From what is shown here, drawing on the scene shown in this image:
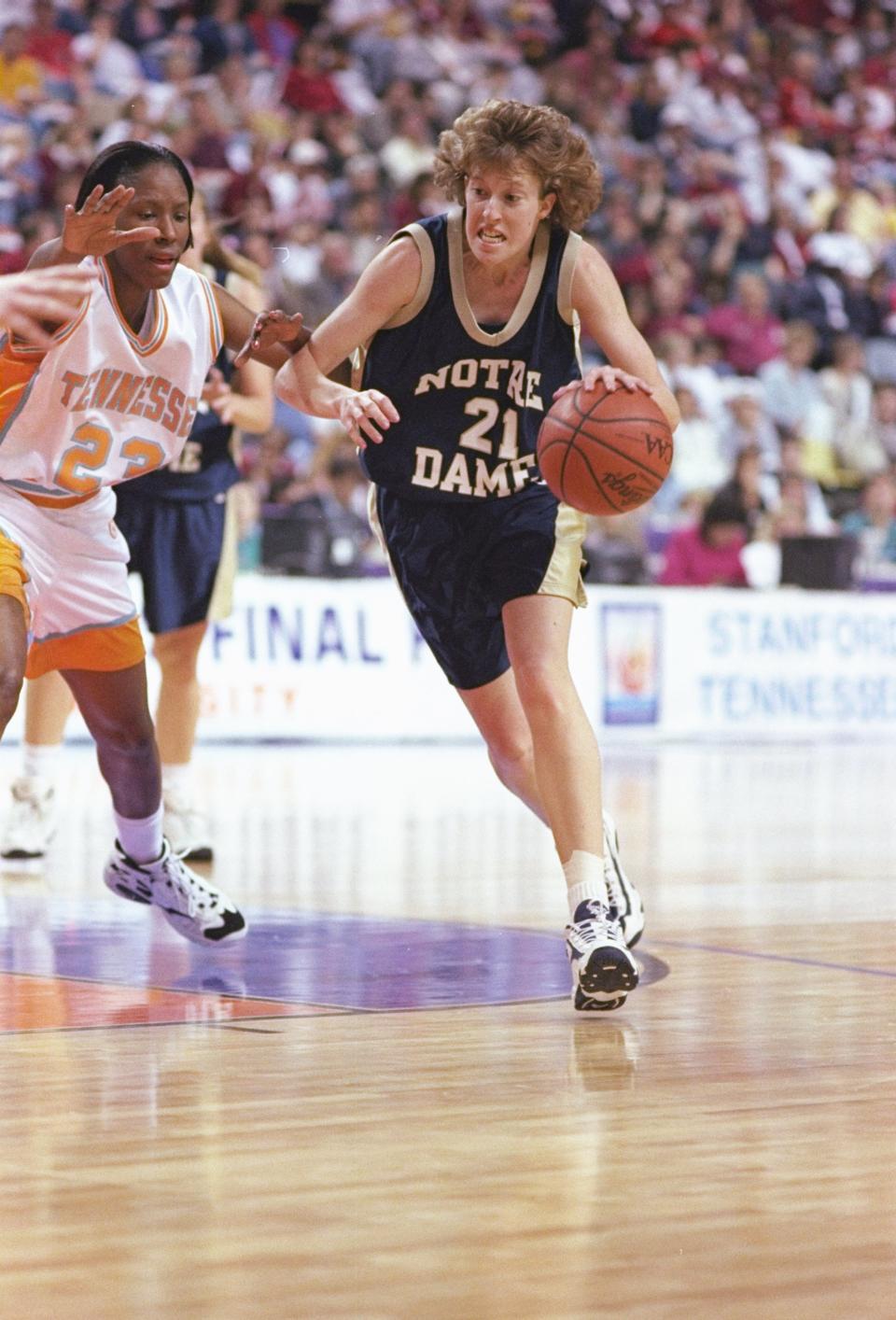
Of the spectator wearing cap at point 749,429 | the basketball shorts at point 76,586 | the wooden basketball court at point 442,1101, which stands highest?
the spectator wearing cap at point 749,429

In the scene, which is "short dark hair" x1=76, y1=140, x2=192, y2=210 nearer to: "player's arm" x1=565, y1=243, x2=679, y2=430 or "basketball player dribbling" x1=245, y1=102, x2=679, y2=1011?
"basketball player dribbling" x1=245, y1=102, x2=679, y2=1011

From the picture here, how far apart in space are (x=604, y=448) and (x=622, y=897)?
1.16 meters

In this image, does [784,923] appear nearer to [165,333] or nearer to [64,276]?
[165,333]

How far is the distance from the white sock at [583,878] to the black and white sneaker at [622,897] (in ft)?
1.44

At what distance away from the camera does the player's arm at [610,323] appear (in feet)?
15.4

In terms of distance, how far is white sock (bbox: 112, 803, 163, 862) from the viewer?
5262mm

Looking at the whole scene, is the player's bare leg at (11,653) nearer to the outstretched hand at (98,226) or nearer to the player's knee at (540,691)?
the outstretched hand at (98,226)

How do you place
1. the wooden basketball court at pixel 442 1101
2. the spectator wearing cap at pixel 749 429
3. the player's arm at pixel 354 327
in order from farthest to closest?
the spectator wearing cap at pixel 749 429 < the player's arm at pixel 354 327 < the wooden basketball court at pixel 442 1101

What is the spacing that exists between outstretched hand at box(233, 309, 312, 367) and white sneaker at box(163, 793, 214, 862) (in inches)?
104

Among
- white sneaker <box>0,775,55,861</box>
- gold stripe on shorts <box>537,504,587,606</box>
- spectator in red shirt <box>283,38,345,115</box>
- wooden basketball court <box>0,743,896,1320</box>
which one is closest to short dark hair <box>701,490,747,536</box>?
spectator in red shirt <box>283,38,345,115</box>

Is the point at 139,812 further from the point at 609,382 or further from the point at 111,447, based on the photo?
the point at 609,382

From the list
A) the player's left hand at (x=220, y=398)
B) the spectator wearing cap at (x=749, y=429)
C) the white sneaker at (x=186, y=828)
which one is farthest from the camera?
the spectator wearing cap at (x=749, y=429)

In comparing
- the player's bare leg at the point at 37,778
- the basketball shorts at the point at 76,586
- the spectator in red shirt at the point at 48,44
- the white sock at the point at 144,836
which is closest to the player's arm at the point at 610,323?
the basketball shorts at the point at 76,586

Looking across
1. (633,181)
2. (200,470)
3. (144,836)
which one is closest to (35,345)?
(144,836)
